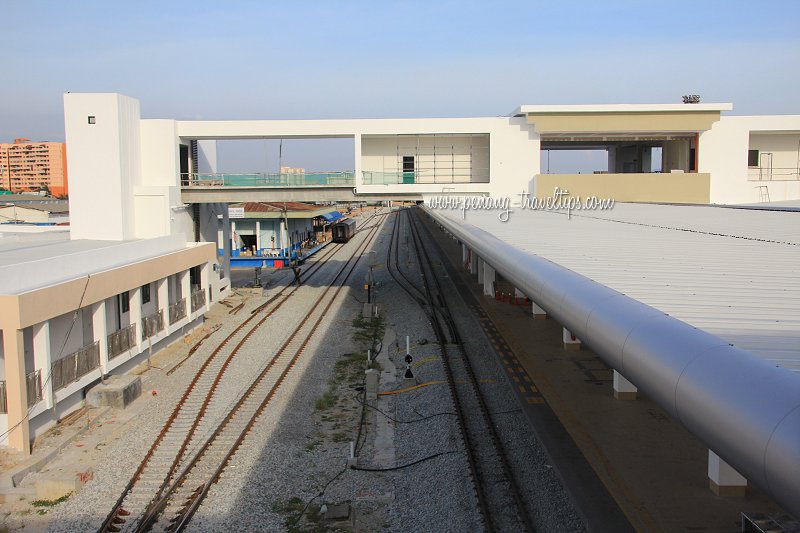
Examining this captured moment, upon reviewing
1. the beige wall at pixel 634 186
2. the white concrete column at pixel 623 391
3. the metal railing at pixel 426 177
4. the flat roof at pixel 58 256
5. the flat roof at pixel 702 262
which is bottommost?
the white concrete column at pixel 623 391

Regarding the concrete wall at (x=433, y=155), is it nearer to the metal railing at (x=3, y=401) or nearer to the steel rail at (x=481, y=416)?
the steel rail at (x=481, y=416)

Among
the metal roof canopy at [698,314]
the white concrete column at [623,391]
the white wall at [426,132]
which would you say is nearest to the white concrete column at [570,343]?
the metal roof canopy at [698,314]

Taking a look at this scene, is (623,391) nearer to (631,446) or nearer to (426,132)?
(631,446)

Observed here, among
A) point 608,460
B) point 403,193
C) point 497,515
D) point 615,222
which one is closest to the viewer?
point 497,515

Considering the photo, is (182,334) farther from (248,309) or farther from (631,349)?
(631,349)

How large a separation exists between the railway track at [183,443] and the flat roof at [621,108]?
11.6 metres

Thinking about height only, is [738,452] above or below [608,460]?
above

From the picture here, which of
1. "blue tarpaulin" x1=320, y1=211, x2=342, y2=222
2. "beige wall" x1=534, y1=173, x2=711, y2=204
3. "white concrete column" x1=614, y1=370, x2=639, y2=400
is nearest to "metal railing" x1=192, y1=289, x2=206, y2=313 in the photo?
"beige wall" x1=534, y1=173, x2=711, y2=204

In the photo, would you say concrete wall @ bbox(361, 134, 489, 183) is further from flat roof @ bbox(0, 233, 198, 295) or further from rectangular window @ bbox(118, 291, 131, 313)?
rectangular window @ bbox(118, 291, 131, 313)

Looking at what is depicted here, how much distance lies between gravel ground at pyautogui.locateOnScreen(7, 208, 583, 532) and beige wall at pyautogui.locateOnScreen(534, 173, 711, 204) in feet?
31.0

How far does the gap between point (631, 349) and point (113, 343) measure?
1439cm

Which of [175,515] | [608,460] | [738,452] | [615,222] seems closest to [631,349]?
[738,452]

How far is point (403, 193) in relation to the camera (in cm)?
2561

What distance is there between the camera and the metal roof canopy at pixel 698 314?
3332 mm
